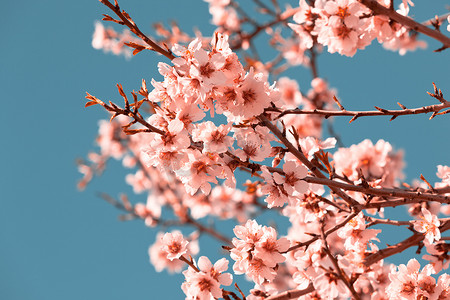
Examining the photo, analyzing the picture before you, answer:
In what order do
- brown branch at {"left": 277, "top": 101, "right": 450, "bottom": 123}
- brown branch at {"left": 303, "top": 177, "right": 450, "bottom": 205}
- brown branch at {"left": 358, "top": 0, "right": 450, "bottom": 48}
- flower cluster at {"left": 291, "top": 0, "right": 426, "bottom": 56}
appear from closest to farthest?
1. brown branch at {"left": 303, "top": 177, "right": 450, "bottom": 205}
2. brown branch at {"left": 277, "top": 101, "right": 450, "bottom": 123}
3. brown branch at {"left": 358, "top": 0, "right": 450, "bottom": 48}
4. flower cluster at {"left": 291, "top": 0, "right": 426, "bottom": 56}

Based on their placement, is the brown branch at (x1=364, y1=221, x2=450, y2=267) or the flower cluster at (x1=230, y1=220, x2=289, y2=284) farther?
the brown branch at (x1=364, y1=221, x2=450, y2=267)

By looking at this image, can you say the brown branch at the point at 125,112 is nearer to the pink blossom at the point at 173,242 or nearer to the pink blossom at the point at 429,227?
the pink blossom at the point at 173,242

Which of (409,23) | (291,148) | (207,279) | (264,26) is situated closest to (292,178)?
(291,148)

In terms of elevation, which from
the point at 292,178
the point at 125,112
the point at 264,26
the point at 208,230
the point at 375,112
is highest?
the point at 264,26

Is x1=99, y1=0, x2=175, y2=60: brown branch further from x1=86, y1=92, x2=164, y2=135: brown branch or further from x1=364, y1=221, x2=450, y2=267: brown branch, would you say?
x1=364, y1=221, x2=450, y2=267: brown branch

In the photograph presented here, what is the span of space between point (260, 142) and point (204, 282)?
0.90m

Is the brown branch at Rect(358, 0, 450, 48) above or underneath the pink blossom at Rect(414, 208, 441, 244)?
above

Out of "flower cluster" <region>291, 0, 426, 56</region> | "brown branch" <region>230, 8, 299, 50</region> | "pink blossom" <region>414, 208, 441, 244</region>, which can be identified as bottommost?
"pink blossom" <region>414, 208, 441, 244</region>

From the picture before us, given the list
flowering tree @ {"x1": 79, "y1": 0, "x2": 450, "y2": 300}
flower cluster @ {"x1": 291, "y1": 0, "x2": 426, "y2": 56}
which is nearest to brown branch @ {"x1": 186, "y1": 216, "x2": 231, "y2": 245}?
flowering tree @ {"x1": 79, "y1": 0, "x2": 450, "y2": 300}

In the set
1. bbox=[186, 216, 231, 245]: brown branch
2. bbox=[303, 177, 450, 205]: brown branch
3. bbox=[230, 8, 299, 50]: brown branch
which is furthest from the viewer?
bbox=[186, 216, 231, 245]: brown branch

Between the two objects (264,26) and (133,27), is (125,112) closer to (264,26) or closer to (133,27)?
(133,27)

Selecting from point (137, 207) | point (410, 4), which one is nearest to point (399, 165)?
point (410, 4)

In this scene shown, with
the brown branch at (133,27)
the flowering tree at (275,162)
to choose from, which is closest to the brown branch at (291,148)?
the flowering tree at (275,162)

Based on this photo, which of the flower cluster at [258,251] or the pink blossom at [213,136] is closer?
the pink blossom at [213,136]
